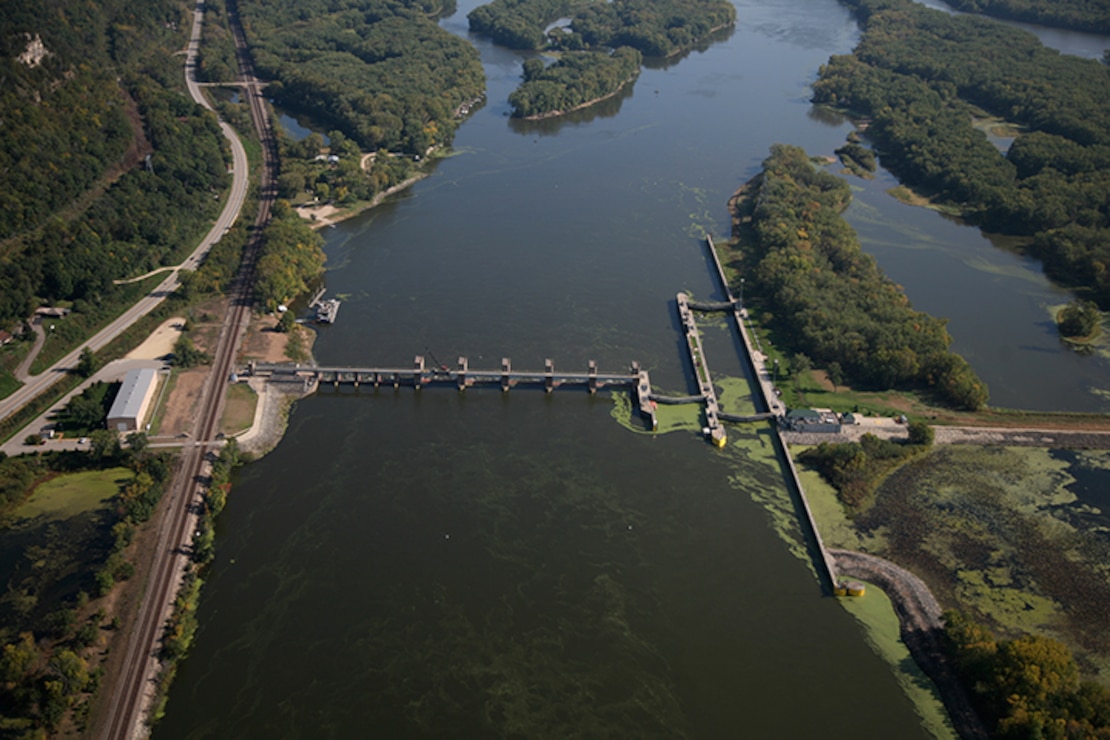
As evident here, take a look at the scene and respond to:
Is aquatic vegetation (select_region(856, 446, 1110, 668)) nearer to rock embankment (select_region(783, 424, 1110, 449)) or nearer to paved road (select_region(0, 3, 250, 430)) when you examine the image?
rock embankment (select_region(783, 424, 1110, 449))

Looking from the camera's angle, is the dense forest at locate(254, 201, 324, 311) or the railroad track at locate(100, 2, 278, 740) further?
the dense forest at locate(254, 201, 324, 311)

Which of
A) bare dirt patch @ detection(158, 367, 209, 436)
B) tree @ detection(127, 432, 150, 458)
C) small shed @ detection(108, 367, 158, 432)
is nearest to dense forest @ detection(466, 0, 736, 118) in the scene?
bare dirt patch @ detection(158, 367, 209, 436)

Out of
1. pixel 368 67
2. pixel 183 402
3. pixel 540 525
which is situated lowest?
pixel 540 525

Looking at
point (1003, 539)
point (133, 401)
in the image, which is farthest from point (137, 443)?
point (1003, 539)

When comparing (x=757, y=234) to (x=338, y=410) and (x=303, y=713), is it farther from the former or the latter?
(x=303, y=713)

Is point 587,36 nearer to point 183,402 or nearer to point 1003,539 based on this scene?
point 183,402

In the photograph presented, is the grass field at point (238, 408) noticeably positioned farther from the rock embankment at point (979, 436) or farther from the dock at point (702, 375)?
the rock embankment at point (979, 436)
